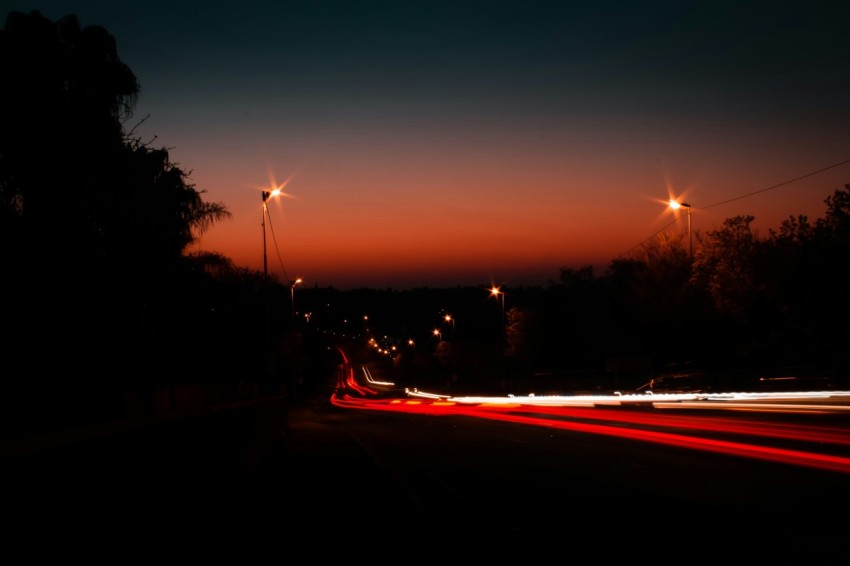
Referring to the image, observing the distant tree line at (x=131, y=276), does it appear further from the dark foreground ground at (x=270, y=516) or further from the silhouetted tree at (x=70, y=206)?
the dark foreground ground at (x=270, y=516)

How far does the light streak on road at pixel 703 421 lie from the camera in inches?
824

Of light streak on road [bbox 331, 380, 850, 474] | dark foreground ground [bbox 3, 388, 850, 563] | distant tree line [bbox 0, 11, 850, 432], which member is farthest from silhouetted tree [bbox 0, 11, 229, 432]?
light streak on road [bbox 331, 380, 850, 474]

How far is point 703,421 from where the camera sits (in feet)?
105

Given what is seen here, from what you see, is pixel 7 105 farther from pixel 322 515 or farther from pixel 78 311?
pixel 322 515

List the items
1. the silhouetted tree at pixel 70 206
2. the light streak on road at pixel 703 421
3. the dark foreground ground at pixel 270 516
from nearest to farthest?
1. the dark foreground ground at pixel 270 516
2. the light streak on road at pixel 703 421
3. the silhouetted tree at pixel 70 206

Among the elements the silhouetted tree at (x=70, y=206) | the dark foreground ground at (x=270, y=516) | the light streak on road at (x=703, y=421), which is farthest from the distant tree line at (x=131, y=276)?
the dark foreground ground at (x=270, y=516)

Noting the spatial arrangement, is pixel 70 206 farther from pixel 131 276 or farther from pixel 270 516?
pixel 270 516

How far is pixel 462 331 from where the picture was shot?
499ft

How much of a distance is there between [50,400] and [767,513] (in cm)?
1869

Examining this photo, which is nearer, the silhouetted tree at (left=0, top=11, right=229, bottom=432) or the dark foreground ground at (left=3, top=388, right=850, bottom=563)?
the dark foreground ground at (left=3, top=388, right=850, bottom=563)

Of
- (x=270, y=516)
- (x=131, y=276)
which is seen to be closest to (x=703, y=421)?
(x=131, y=276)

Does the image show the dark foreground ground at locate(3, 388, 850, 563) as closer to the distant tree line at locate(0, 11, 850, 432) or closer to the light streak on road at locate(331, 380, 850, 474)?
the light streak on road at locate(331, 380, 850, 474)

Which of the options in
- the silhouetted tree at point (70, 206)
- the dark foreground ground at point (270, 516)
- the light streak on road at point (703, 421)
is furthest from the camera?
the silhouetted tree at point (70, 206)

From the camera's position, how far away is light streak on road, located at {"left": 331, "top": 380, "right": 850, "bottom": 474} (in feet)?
68.6
